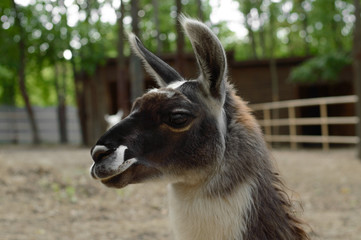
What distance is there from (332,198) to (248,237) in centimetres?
565

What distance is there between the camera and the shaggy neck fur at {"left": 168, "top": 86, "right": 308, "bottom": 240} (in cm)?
256

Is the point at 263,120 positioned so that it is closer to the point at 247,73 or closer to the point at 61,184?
the point at 247,73

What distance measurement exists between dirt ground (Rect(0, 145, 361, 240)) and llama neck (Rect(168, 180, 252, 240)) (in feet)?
8.65

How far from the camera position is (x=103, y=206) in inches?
280

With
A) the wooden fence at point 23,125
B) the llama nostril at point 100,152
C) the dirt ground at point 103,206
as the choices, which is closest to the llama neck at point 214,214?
the llama nostril at point 100,152

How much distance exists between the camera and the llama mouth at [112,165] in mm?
2422

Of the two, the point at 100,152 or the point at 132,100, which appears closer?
the point at 100,152

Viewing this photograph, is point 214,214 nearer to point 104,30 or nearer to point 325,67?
point 325,67

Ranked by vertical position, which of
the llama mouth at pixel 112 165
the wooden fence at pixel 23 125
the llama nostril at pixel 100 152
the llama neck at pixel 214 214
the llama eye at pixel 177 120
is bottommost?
the wooden fence at pixel 23 125

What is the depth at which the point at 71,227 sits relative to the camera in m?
5.88

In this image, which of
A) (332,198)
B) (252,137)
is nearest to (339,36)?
(332,198)

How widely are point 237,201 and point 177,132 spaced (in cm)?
Answer: 53

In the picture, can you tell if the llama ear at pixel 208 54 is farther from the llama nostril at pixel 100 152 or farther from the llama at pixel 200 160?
the llama nostril at pixel 100 152

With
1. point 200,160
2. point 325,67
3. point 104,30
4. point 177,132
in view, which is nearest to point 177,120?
point 177,132
